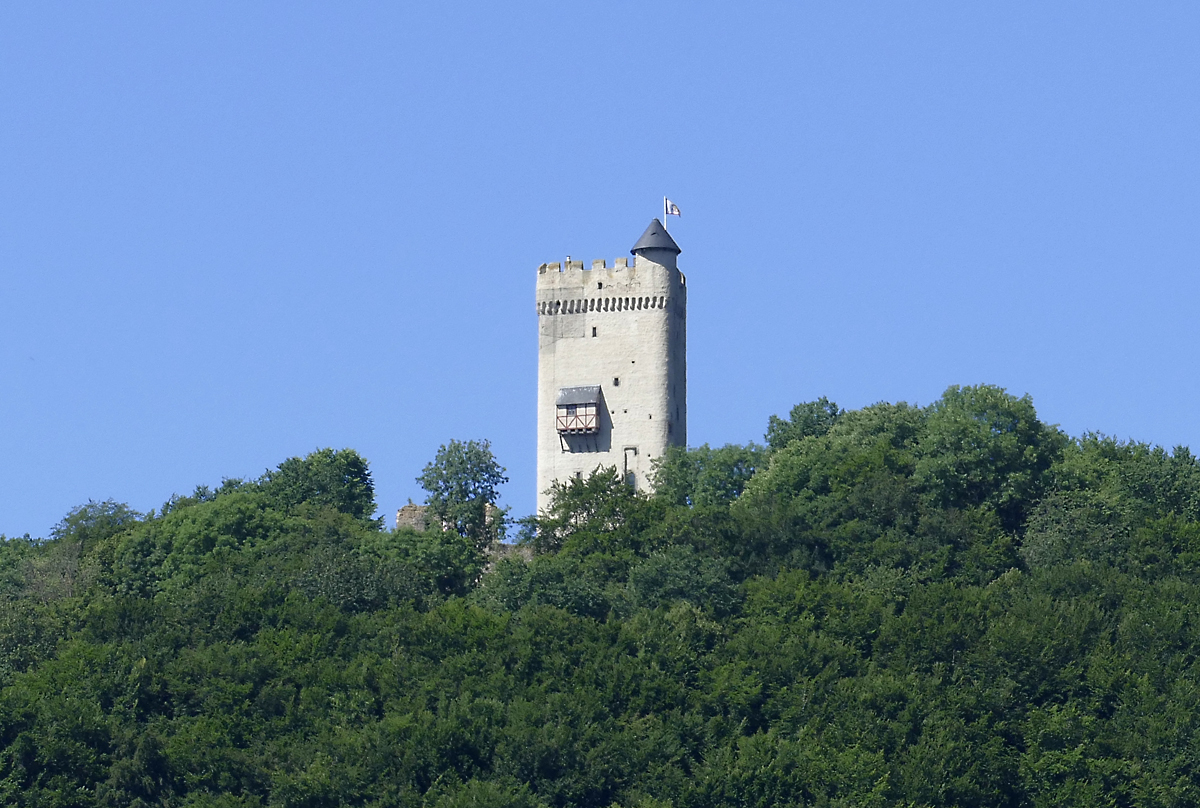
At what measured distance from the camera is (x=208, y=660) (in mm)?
76500

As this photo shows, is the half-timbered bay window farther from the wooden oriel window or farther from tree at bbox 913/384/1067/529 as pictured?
tree at bbox 913/384/1067/529

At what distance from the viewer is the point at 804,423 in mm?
96625

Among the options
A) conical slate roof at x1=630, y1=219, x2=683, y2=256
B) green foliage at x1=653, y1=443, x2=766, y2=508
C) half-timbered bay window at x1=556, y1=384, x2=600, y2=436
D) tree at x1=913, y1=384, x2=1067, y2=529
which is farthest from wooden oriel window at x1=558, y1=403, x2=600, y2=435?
tree at x1=913, y1=384, x2=1067, y2=529

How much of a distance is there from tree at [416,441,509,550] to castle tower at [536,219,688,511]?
135 inches

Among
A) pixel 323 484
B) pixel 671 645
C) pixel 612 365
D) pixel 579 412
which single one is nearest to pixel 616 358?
pixel 612 365

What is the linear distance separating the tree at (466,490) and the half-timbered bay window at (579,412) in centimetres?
420

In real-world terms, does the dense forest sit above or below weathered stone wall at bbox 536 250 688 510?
below

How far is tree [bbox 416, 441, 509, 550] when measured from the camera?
92188 millimetres

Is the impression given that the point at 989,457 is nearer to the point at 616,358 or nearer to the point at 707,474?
the point at 707,474

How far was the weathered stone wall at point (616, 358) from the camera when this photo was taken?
96750 mm

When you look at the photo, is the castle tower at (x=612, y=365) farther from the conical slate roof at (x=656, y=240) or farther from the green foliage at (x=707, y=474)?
the green foliage at (x=707, y=474)

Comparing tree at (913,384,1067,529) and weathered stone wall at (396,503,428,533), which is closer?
tree at (913,384,1067,529)

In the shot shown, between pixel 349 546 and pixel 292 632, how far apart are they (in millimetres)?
9053

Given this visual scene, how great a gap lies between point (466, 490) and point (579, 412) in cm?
594
